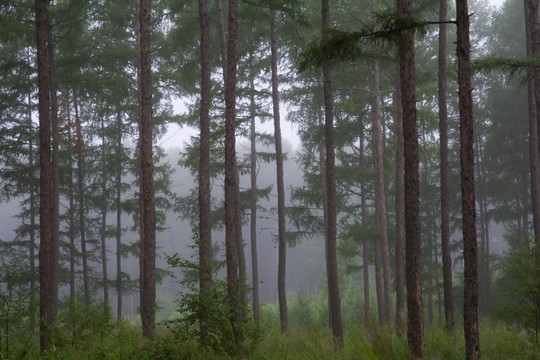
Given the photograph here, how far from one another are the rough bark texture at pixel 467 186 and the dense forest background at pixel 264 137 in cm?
43

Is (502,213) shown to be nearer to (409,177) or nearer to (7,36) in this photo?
(409,177)

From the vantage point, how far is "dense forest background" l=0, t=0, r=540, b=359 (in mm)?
10070

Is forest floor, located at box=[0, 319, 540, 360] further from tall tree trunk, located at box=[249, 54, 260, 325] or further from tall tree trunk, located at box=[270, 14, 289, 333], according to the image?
tall tree trunk, located at box=[249, 54, 260, 325]

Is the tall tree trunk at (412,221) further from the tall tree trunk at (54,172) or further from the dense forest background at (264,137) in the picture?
the tall tree trunk at (54,172)

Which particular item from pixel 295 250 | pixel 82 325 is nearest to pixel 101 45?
pixel 82 325

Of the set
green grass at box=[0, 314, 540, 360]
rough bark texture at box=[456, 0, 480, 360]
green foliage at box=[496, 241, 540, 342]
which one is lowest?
green grass at box=[0, 314, 540, 360]

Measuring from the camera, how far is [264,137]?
23.5m

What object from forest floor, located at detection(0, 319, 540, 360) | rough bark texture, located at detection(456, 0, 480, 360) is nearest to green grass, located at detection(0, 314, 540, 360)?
forest floor, located at detection(0, 319, 540, 360)

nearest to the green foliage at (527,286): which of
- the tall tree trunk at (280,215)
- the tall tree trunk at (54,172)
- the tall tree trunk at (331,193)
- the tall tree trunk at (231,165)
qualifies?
the tall tree trunk at (331,193)

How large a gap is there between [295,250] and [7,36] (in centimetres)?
6858

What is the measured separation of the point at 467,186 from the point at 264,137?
1687 centimetres

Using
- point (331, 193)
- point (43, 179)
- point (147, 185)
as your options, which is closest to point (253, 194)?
point (331, 193)

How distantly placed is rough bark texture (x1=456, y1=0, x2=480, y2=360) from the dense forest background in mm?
431

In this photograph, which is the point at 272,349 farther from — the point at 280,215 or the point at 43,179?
the point at 43,179
